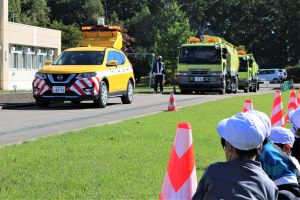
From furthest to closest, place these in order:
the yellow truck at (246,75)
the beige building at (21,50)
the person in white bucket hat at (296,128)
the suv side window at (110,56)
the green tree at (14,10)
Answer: the green tree at (14,10)
the beige building at (21,50)
the yellow truck at (246,75)
the suv side window at (110,56)
the person in white bucket hat at (296,128)

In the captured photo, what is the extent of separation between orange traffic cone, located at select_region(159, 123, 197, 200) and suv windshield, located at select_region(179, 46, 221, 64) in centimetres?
2620

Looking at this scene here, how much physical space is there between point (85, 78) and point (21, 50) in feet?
90.5

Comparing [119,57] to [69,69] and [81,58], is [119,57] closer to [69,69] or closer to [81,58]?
[81,58]

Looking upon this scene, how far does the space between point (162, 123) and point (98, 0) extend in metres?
70.0

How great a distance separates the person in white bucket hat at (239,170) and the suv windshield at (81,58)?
1610cm

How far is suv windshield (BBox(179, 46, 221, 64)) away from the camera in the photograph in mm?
31078

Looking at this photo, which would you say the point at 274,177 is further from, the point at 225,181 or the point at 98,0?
the point at 98,0

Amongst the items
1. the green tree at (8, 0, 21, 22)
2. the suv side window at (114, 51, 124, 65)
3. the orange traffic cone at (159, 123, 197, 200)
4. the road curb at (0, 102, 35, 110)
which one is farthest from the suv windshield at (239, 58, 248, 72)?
the green tree at (8, 0, 21, 22)

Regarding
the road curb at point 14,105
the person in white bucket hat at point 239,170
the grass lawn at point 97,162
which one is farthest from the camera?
the road curb at point 14,105

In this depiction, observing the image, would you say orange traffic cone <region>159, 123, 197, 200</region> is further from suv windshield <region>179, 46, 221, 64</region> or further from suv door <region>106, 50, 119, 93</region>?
suv windshield <region>179, 46, 221, 64</region>

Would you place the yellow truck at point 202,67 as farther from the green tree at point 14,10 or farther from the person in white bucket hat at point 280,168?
the green tree at point 14,10

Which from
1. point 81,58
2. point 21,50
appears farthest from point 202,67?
point 21,50

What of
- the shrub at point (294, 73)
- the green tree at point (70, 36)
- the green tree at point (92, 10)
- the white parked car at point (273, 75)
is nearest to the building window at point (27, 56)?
the green tree at point (70, 36)

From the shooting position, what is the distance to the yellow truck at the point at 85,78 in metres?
18.6
